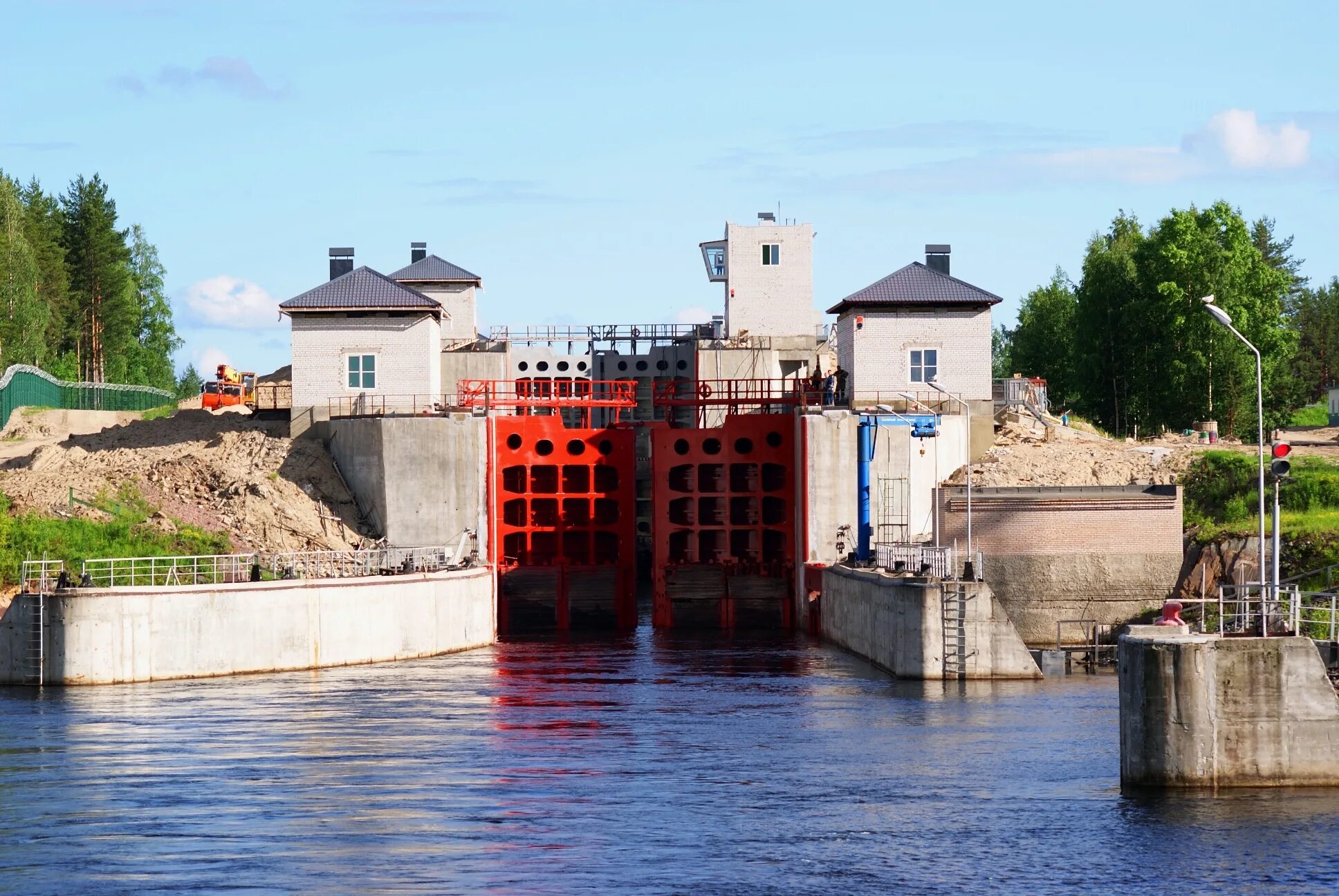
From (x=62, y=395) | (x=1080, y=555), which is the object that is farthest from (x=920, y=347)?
(x=62, y=395)

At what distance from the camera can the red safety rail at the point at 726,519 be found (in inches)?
2768

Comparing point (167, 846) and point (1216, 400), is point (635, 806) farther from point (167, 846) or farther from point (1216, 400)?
point (1216, 400)

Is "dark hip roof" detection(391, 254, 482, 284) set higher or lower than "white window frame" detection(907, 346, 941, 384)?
higher

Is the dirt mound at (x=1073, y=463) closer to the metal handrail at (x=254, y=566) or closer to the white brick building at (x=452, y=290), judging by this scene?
the metal handrail at (x=254, y=566)

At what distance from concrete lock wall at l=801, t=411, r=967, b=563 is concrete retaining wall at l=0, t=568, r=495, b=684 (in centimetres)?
1411

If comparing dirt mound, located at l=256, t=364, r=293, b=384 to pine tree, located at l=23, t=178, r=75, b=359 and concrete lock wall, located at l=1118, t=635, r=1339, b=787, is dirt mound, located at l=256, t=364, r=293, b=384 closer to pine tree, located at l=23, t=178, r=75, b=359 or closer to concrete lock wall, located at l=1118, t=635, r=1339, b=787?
pine tree, located at l=23, t=178, r=75, b=359

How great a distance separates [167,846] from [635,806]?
8266 mm

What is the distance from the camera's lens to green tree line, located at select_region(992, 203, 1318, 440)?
88.6m

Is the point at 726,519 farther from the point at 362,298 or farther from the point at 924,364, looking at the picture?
the point at 362,298

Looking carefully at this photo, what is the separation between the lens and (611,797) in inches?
1361

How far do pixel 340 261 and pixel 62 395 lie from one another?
24955 mm


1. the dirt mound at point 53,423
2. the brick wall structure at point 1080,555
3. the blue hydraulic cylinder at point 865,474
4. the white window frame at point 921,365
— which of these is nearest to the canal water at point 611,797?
the brick wall structure at point 1080,555

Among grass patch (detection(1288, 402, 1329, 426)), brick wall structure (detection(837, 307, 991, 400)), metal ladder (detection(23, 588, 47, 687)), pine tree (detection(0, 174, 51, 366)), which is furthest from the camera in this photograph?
grass patch (detection(1288, 402, 1329, 426))

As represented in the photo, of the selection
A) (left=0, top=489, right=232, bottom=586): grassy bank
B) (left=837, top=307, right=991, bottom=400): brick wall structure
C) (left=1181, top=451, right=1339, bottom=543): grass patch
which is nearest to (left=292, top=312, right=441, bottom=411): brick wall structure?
(left=0, top=489, right=232, bottom=586): grassy bank
